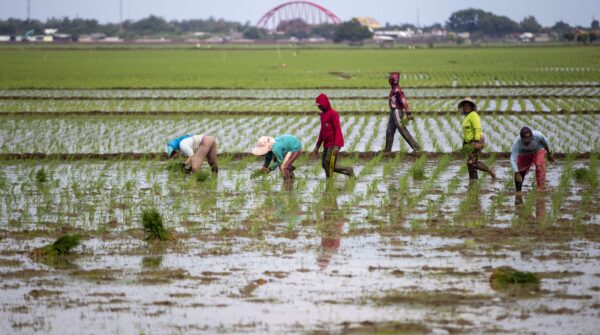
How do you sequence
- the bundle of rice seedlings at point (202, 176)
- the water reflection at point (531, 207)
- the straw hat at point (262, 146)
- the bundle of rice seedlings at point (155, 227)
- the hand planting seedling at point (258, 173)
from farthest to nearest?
1. the bundle of rice seedlings at point (202, 176)
2. the hand planting seedling at point (258, 173)
3. the straw hat at point (262, 146)
4. the water reflection at point (531, 207)
5. the bundle of rice seedlings at point (155, 227)

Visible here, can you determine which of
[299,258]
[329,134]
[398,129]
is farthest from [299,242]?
[398,129]

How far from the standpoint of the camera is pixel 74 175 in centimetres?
1260

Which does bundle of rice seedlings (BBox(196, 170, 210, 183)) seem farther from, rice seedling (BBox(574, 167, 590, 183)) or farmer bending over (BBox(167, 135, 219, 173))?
rice seedling (BBox(574, 167, 590, 183))

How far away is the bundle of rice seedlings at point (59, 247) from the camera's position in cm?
778

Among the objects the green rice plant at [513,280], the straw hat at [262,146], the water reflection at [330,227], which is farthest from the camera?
the straw hat at [262,146]

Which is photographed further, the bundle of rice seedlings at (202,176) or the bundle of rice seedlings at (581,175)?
the bundle of rice seedlings at (202,176)

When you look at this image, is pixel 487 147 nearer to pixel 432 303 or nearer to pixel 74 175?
pixel 74 175

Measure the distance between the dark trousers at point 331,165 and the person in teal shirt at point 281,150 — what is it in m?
0.35

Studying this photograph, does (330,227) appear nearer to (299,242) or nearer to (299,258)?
(299,242)

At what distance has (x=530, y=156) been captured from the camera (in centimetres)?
1048

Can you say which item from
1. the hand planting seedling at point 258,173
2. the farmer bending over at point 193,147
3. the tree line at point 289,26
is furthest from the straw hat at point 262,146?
the tree line at point 289,26

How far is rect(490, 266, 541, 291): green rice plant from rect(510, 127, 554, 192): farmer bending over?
378 cm

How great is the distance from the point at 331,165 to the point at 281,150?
0.65 meters

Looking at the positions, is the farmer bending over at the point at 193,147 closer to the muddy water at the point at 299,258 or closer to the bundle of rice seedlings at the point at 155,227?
the muddy water at the point at 299,258
